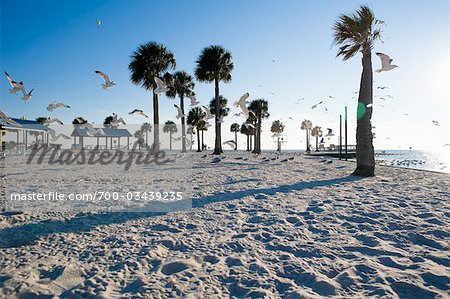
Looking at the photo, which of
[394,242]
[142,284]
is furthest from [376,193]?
[142,284]

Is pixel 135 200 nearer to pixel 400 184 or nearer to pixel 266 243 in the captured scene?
pixel 266 243

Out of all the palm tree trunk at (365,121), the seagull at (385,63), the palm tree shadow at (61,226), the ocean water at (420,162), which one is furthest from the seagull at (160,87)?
the ocean water at (420,162)

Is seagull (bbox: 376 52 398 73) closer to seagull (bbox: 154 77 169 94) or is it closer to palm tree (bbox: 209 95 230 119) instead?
seagull (bbox: 154 77 169 94)

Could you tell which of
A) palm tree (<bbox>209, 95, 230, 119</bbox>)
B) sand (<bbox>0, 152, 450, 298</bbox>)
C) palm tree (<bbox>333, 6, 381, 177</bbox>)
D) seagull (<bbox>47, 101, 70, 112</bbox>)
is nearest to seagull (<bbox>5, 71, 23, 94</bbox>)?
seagull (<bbox>47, 101, 70, 112</bbox>)

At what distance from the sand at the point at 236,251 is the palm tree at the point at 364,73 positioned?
5.25m

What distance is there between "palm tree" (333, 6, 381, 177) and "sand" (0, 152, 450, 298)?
207 inches

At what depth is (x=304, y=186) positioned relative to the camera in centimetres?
874

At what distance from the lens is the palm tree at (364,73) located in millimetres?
11273

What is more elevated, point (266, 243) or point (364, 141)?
point (364, 141)

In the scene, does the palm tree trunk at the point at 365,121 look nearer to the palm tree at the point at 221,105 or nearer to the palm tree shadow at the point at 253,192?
the palm tree shadow at the point at 253,192

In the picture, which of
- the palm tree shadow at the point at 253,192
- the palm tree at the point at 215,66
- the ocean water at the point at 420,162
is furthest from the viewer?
the palm tree at the point at 215,66

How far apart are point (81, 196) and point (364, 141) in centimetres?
1037

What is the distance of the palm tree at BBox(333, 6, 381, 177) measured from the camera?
11.3 metres

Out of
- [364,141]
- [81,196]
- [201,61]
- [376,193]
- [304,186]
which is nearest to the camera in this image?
[81,196]
